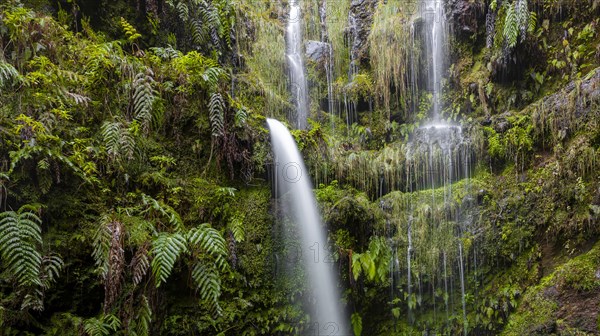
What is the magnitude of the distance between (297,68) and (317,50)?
2.41 ft

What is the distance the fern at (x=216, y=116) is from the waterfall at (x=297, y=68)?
305 cm

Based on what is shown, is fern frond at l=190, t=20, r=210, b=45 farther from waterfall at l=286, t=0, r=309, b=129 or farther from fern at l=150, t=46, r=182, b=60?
waterfall at l=286, t=0, r=309, b=129

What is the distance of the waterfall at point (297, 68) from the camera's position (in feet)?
29.1

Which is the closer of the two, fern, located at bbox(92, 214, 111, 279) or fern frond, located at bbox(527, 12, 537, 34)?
fern, located at bbox(92, 214, 111, 279)

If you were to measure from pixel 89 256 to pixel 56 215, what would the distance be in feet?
1.86

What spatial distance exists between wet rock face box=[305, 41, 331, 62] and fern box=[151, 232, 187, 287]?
20.9 feet

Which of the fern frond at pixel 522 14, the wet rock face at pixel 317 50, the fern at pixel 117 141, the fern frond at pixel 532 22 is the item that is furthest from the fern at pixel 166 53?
the fern frond at pixel 532 22

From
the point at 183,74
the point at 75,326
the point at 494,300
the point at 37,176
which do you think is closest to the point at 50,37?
the point at 183,74

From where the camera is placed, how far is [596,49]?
629 centimetres

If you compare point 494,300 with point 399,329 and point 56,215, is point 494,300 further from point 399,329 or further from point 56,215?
point 56,215

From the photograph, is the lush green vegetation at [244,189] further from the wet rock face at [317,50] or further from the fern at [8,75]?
the wet rock face at [317,50]

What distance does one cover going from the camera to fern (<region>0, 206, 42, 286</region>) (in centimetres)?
361

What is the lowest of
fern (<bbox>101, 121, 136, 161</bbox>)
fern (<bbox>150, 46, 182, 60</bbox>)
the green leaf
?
the green leaf

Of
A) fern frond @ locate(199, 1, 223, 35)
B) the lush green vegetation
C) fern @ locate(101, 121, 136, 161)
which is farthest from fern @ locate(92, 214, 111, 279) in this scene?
fern frond @ locate(199, 1, 223, 35)
